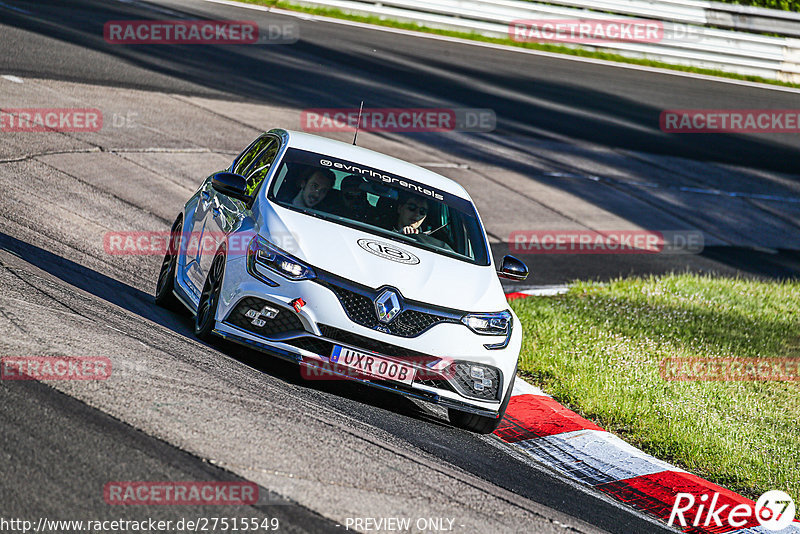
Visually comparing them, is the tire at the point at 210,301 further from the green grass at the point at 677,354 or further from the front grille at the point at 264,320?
the green grass at the point at 677,354

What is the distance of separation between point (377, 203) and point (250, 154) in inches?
61.7

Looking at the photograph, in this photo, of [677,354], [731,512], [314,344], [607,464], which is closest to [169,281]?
[314,344]

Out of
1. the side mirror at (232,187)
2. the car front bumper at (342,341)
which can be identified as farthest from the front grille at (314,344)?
the side mirror at (232,187)

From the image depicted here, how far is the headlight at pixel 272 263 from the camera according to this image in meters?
6.71

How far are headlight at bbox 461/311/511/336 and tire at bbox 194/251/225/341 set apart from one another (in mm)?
1668

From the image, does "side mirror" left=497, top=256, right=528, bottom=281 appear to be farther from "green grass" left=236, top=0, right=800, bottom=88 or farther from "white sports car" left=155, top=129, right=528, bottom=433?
"green grass" left=236, top=0, right=800, bottom=88

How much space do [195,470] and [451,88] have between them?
18143 millimetres

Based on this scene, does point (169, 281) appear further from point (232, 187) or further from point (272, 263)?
point (272, 263)

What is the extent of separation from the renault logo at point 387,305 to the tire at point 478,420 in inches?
35.4

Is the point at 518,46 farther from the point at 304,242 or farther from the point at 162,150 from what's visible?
the point at 304,242

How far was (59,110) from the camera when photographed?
14.2 m

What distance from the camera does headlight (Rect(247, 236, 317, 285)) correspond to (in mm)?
6715

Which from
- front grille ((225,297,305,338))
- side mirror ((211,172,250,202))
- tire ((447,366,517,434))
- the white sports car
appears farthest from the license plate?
side mirror ((211,172,250,202))

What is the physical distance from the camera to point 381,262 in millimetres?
6910
